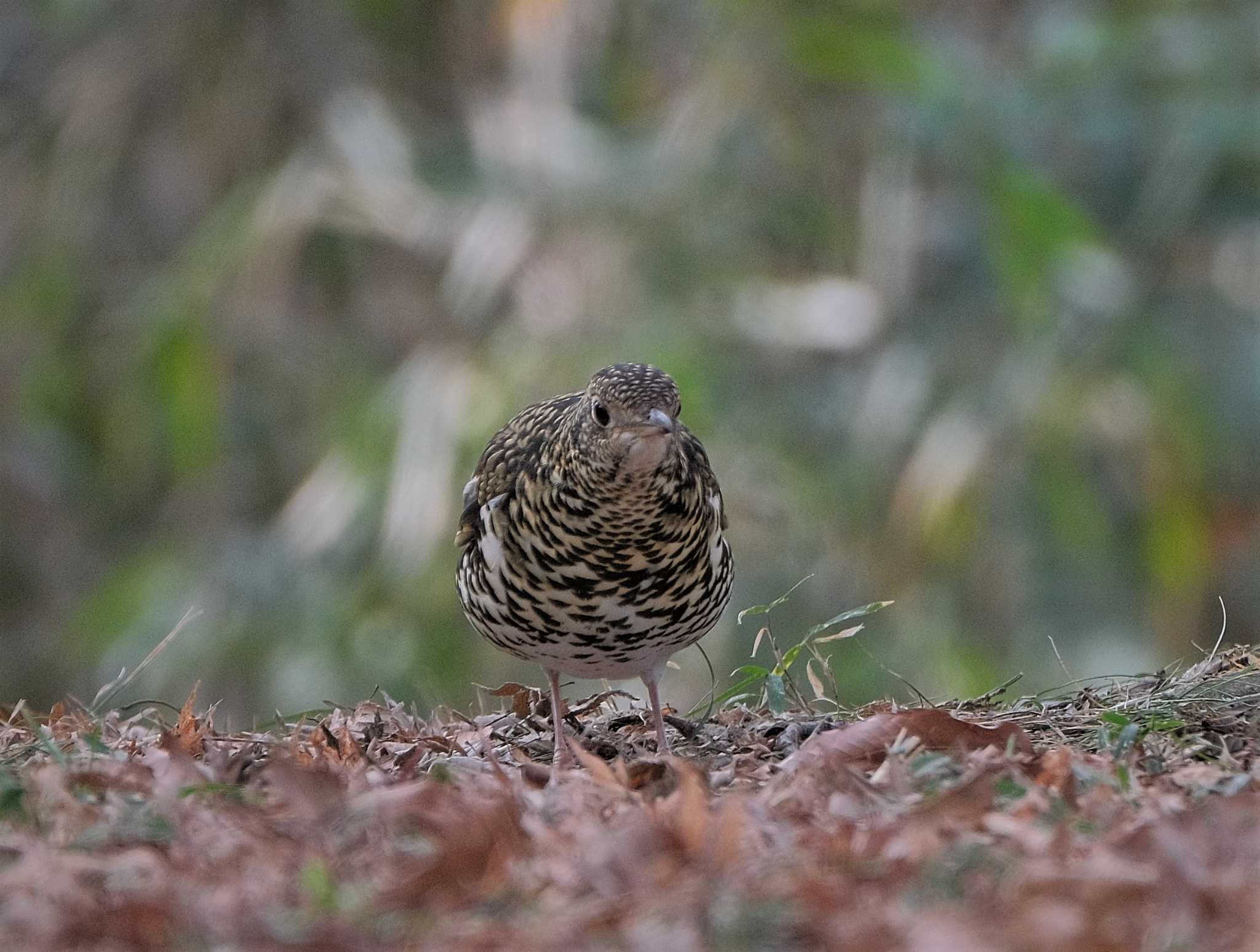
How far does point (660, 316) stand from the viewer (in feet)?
42.7

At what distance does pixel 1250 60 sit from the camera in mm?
13492

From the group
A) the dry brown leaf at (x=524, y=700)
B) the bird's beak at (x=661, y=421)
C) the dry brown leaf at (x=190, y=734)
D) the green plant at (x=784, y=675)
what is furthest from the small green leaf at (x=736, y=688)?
the dry brown leaf at (x=190, y=734)

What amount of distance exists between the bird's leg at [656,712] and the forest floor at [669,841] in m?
0.14


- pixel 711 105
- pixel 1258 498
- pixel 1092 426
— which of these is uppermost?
pixel 711 105

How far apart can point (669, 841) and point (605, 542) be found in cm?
152

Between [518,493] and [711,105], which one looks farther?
[711,105]

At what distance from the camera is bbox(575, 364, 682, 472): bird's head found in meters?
4.41

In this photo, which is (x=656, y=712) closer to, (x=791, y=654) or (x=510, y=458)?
(x=791, y=654)

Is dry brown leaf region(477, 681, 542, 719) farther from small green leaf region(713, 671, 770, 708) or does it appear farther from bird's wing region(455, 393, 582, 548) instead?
small green leaf region(713, 671, 770, 708)

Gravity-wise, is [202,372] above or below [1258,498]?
above

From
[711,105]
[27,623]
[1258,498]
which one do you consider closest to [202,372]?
[27,623]

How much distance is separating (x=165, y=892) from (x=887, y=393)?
1078cm

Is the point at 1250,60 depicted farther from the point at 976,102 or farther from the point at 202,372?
the point at 202,372

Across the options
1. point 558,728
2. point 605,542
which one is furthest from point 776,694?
point 605,542
